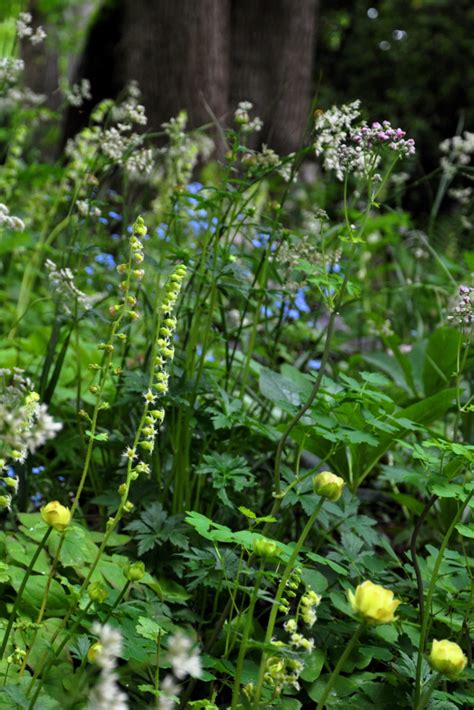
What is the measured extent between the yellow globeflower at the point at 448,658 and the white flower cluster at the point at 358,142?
696 mm

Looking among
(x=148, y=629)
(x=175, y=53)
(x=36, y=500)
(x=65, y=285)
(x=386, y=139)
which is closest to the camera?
(x=148, y=629)

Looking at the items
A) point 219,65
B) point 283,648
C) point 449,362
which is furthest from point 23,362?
point 219,65

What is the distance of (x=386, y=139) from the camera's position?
1.23m

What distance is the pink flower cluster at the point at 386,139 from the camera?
1.23 metres

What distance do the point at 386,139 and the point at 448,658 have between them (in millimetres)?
763

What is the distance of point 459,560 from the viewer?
1.42 metres

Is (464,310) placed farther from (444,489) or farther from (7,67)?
(7,67)

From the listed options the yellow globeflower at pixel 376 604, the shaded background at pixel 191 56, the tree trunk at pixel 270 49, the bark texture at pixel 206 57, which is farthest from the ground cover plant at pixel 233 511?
the tree trunk at pixel 270 49

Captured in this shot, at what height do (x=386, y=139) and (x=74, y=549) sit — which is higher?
(x=386, y=139)

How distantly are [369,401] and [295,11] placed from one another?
17.2 ft

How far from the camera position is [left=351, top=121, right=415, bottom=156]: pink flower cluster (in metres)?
1.23

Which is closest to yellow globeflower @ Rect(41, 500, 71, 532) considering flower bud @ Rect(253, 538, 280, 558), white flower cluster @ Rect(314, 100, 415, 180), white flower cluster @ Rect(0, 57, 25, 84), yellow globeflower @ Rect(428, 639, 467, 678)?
flower bud @ Rect(253, 538, 280, 558)

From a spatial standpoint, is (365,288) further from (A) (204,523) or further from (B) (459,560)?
(A) (204,523)

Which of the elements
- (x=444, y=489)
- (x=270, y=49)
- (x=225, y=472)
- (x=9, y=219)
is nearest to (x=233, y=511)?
(x=225, y=472)
